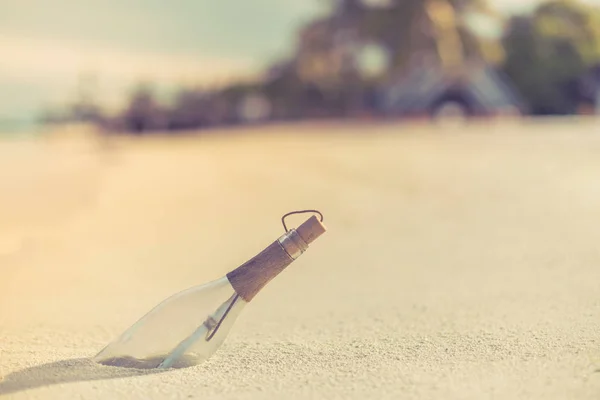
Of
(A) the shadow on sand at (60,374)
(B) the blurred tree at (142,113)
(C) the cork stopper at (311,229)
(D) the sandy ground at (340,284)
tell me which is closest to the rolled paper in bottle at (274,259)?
(C) the cork stopper at (311,229)

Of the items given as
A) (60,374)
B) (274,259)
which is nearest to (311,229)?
(274,259)

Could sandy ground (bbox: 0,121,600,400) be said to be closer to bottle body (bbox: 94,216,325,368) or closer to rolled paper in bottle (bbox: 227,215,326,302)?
bottle body (bbox: 94,216,325,368)

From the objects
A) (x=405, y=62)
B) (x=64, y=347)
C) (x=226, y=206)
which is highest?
(x=64, y=347)

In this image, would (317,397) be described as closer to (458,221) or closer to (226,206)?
(458,221)

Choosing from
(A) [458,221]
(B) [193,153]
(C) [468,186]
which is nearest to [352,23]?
(B) [193,153]

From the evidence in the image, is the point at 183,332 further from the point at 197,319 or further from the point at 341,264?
the point at 341,264

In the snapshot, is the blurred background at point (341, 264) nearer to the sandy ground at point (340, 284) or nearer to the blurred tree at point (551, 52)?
the sandy ground at point (340, 284)
